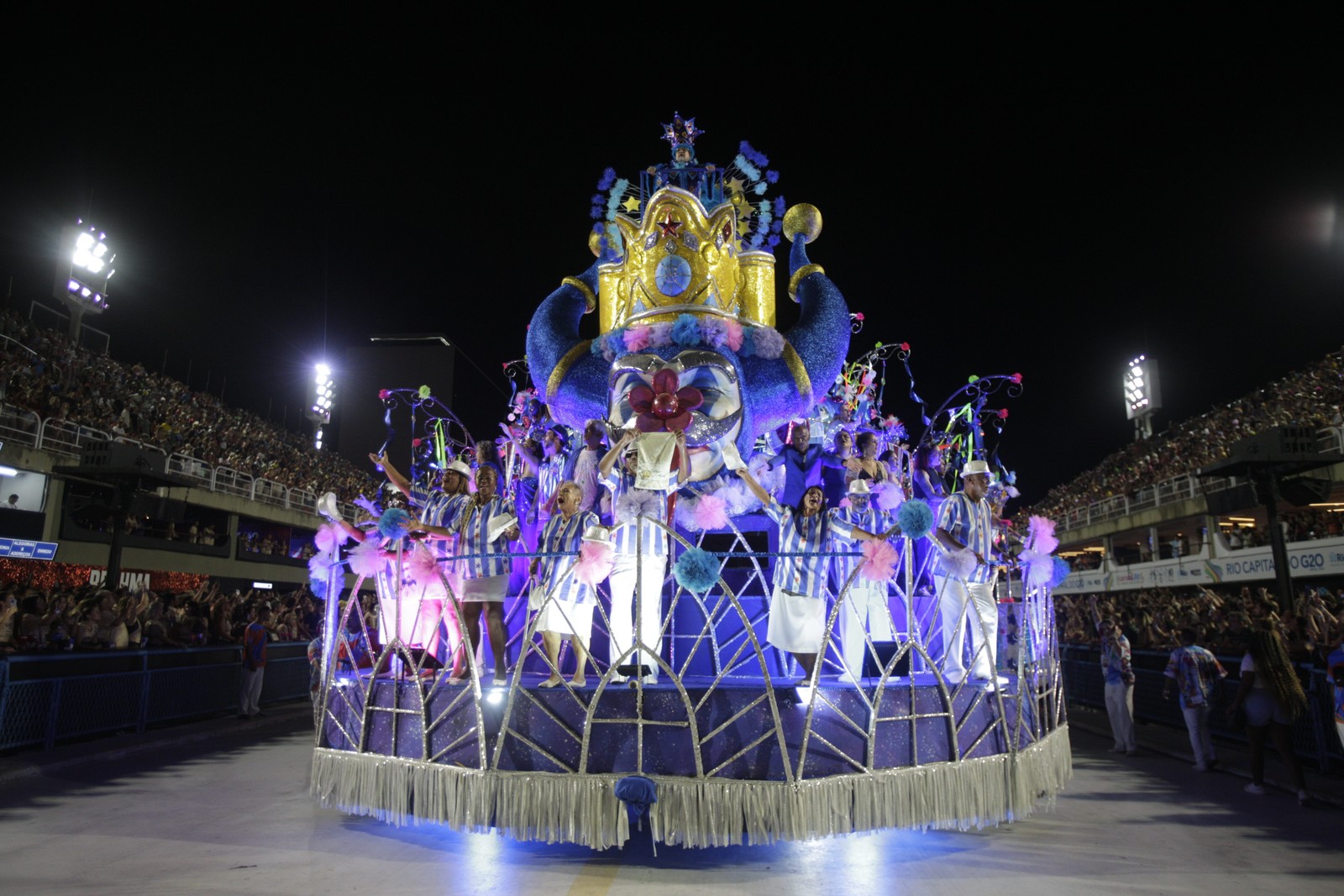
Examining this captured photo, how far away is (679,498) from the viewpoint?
23.1 ft

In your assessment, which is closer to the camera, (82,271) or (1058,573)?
(1058,573)

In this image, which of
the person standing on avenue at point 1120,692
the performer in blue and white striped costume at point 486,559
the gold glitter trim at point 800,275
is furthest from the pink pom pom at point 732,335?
the person standing on avenue at point 1120,692

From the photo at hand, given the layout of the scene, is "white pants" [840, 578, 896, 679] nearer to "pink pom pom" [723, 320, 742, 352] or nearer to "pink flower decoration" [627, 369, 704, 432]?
"pink flower decoration" [627, 369, 704, 432]

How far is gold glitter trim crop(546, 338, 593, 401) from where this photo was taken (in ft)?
27.1

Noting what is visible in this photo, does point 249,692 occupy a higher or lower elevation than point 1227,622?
lower

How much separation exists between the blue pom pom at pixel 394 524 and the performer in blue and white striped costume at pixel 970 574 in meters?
3.66

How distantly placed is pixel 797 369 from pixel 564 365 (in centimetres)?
224

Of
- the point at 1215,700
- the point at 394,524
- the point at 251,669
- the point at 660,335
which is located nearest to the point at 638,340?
the point at 660,335

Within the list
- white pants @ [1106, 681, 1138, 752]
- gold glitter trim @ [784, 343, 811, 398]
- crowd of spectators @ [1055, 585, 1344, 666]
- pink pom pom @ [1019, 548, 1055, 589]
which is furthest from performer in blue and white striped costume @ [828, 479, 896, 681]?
white pants @ [1106, 681, 1138, 752]

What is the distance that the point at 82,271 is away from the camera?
1113 inches

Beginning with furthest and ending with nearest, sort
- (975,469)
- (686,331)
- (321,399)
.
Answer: (321,399) < (686,331) < (975,469)

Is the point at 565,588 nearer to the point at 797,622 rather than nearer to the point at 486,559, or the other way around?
the point at 486,559

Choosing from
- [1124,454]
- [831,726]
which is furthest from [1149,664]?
[1124,454]

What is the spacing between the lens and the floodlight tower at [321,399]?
45.4 metres
